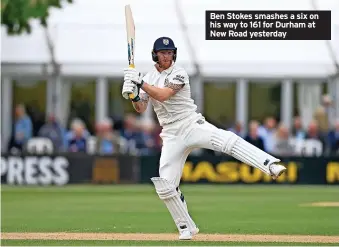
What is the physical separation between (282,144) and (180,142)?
12.9 metres

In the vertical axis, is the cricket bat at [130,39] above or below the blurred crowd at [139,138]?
above

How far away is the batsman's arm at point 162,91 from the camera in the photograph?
11414 mm

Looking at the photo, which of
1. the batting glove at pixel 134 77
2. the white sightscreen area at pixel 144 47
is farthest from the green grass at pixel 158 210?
the white sightscreen area at pixel 144 47

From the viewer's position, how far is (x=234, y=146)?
459 inches

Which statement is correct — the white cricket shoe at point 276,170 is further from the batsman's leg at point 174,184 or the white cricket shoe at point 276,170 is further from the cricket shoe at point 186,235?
the cricket shoe at point 186,235

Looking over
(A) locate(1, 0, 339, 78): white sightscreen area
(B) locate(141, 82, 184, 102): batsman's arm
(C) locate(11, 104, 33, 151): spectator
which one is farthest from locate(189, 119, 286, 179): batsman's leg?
(A) locate(1, 0, 339, 78): white sightscreen area

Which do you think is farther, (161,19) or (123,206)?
(161,19)

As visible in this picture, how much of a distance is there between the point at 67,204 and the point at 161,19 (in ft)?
31.2

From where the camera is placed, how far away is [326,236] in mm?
12305

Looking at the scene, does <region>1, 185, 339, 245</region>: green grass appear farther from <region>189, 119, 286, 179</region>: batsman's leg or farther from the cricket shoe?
<region>189, 119, 286, 179</region>: batsman's leg

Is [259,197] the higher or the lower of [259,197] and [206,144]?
the lower

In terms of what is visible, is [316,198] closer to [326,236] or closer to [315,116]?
[315,116]

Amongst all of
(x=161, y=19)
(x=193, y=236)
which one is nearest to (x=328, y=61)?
(x=161, y=19)
